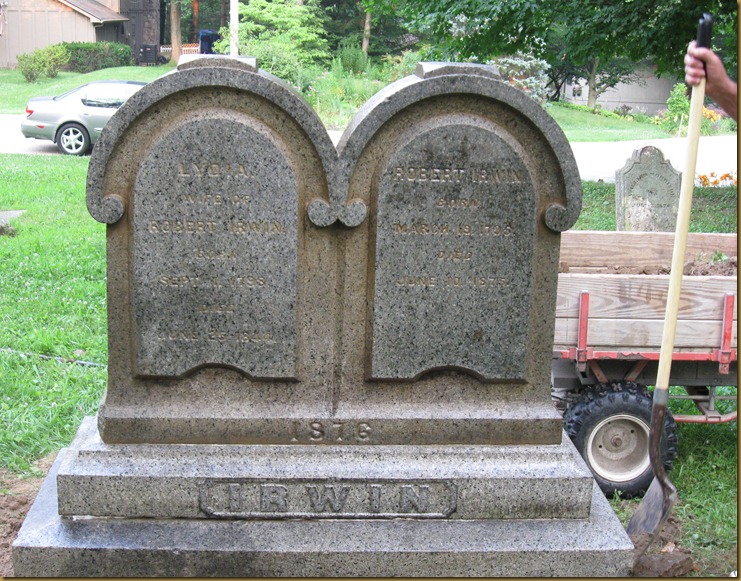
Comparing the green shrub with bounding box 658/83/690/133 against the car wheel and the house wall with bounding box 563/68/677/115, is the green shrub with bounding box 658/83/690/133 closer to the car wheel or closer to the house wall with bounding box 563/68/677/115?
the car wheel

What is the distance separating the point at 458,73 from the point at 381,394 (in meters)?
1.41

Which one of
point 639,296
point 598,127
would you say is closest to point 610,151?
point 598,127

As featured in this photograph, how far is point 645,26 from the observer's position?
35.6ft

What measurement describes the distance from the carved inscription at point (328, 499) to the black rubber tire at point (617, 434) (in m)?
1.52

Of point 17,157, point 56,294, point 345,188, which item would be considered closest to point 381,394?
point 345,188

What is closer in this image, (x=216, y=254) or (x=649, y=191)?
(x=216, y=254)

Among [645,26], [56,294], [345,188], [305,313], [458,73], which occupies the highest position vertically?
[645,26]

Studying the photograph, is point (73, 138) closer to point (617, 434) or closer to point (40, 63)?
point (617, 434)

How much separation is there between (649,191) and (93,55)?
109 feet

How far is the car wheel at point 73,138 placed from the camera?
60.4 ft

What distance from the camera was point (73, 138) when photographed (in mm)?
18484

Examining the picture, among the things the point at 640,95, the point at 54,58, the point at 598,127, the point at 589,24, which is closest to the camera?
the point at 589,24

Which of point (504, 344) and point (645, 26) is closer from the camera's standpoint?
point (504, 344)

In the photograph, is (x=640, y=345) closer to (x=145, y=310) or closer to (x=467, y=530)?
(x=467, y=530)
